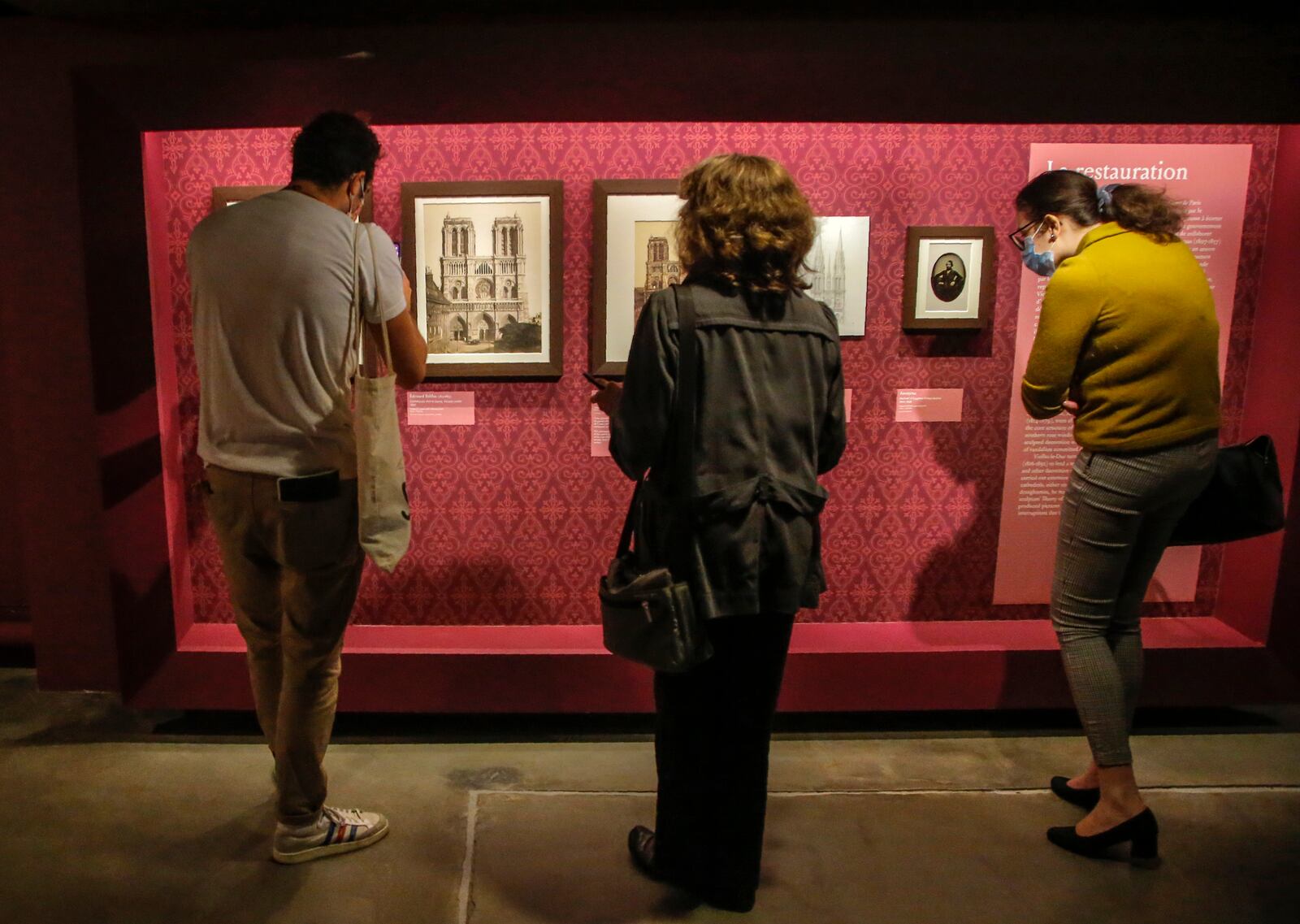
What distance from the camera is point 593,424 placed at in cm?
354

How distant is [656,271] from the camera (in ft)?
11.1

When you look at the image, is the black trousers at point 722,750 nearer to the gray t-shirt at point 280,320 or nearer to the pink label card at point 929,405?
the gray t-shirt at point 280,320

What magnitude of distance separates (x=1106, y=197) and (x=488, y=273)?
6.77 ft

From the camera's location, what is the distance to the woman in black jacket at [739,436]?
1958mm

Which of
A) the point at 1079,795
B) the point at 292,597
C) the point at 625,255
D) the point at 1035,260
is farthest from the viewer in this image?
the point at 625,255

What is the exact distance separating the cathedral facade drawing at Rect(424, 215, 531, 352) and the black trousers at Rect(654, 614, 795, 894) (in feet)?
5.59

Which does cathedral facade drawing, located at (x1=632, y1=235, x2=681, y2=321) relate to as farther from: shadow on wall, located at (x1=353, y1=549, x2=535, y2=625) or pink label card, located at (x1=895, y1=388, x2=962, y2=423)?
shadow on wall, located at (x1=353, y1=549, x2=535, y2=625)

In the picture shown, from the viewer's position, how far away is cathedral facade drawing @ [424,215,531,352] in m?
3.35

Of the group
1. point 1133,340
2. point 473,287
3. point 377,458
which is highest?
point 473,287

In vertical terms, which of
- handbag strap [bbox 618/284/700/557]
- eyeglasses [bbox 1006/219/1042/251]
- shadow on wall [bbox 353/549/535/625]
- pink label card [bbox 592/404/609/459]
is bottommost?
shadow on wall [bbox 353/549/535/625]

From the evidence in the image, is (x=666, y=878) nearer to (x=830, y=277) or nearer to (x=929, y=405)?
(x=929, y=405)

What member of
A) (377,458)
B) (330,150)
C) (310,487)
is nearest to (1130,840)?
(377,458)

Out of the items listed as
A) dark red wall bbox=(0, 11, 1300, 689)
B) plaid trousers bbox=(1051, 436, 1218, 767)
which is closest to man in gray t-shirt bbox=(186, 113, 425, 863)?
dark red wall bbox=(0, 11, 1300, 689)

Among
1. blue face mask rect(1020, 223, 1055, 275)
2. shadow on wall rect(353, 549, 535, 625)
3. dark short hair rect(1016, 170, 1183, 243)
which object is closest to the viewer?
dark short hair rect(1016, 170, 1183, 243)
